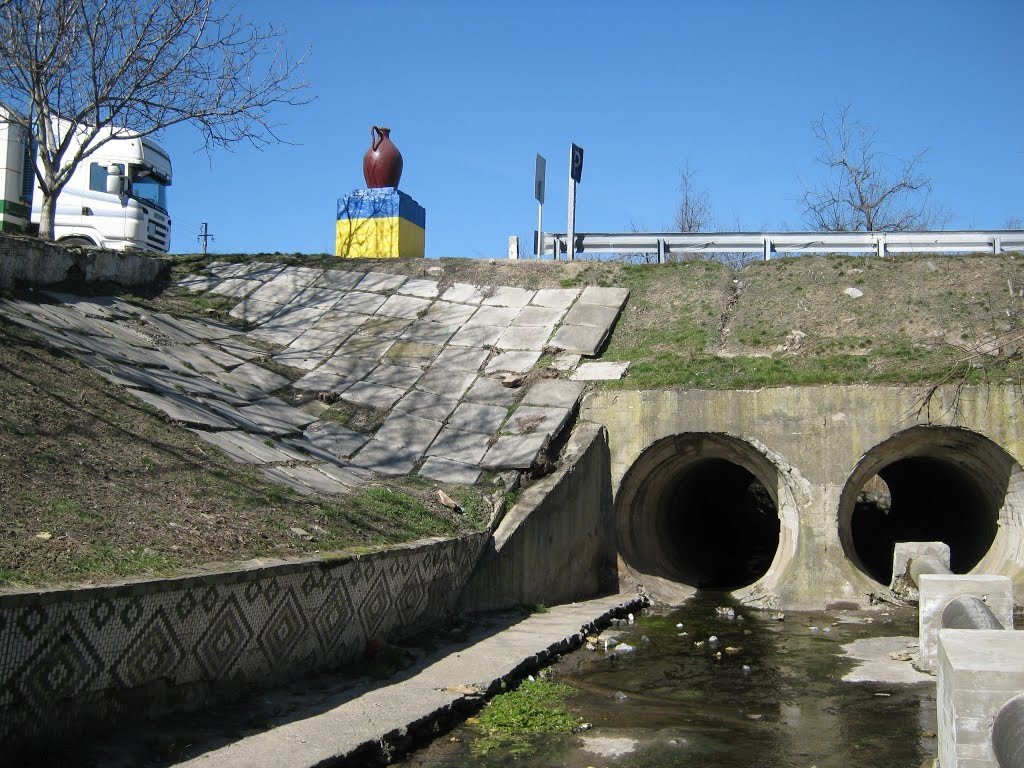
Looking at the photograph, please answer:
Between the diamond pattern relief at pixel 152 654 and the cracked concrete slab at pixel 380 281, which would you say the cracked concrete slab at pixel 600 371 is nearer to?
the cracked concrete slab at pixel 380 281

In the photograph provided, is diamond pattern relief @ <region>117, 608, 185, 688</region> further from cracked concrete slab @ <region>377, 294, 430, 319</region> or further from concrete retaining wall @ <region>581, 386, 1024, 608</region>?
cracked concrete slab @ <region>377, 294, 430, 319</region>

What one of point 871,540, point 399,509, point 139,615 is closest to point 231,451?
point 399,509

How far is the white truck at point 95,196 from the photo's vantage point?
19.1m

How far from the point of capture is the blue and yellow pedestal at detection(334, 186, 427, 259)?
17953mm

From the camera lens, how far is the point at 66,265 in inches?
506

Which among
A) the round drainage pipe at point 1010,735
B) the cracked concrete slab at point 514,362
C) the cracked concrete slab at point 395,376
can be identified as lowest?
the round drainage pipe at point 1010,735

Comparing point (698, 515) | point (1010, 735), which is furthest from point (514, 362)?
point (1010, 735)

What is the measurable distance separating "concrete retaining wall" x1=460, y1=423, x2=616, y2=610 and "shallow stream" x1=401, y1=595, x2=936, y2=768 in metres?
1.11

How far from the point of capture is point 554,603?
10906mm

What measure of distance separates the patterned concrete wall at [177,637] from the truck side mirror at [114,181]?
15.0 m

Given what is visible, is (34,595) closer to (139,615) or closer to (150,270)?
(139,615)

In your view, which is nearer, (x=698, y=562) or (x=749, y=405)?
(x=749, y=405)

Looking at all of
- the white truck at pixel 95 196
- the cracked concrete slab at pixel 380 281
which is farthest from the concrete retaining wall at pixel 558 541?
the white truck at pixel 95 196

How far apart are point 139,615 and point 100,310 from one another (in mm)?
8081
